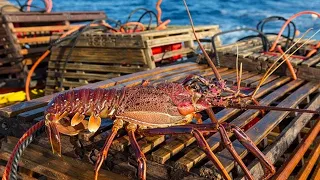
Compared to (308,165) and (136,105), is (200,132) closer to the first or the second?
(136,105)

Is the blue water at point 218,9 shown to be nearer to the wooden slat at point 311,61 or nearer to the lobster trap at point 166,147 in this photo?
the wooden slat at point 311,61

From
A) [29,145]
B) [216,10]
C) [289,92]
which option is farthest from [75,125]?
[216,10]

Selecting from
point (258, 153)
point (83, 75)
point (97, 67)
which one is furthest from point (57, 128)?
point (83, 75)

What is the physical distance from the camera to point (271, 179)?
2188 mm

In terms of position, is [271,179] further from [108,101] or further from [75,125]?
[75,125]

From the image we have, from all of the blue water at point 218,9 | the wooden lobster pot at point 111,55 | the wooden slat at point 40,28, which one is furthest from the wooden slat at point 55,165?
the blue water at point 218,9

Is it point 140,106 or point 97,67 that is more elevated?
point 140,106

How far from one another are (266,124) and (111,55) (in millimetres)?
2819

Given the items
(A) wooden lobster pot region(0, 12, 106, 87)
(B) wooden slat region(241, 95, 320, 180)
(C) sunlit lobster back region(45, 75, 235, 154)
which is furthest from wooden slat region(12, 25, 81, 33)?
(B) wooden slat region(241, 95, 320, 180)

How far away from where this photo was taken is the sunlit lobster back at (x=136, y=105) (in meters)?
2.41

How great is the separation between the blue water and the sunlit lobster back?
→ 12848mm

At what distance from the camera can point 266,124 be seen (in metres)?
2.76

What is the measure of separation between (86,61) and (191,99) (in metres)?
3.11

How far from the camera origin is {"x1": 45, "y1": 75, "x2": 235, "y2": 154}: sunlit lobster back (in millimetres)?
2410
